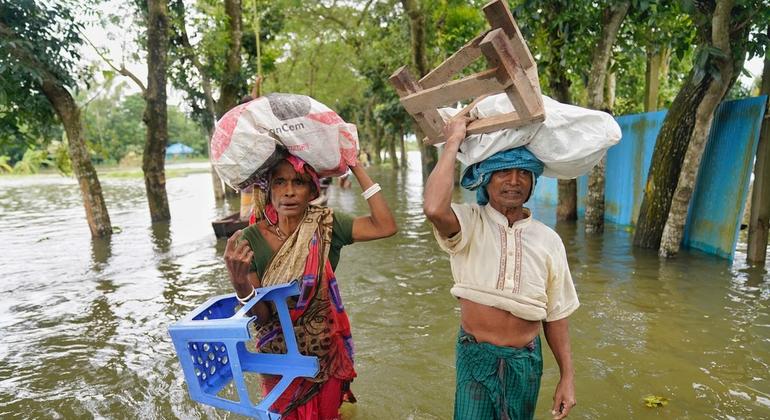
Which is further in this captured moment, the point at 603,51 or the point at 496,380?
the point at 603,51

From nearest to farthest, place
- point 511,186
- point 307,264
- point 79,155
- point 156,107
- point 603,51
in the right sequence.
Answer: point 511,186, point 307,264, point 603,51, point 79,155, point 156,107

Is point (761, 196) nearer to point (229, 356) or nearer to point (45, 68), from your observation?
point (229, 356)

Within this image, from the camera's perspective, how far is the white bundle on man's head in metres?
1.73

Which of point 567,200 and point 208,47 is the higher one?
point 208,47

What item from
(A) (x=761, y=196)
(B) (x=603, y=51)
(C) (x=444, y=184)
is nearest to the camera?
(C) (x=444, y=184)

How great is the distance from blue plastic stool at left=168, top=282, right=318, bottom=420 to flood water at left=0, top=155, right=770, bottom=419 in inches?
64.3

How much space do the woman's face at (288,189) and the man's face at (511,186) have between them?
755 mm

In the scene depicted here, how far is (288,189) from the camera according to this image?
1.98m

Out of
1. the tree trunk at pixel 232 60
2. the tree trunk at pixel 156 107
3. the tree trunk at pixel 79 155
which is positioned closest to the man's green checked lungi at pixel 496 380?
the tree trunk at pixel 79 155

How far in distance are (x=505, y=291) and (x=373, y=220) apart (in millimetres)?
628

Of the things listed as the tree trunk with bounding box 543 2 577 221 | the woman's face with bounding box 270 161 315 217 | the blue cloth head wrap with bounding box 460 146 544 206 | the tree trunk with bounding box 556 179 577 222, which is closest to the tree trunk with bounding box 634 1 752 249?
the tree trunk with bounding box 543 2 577 221

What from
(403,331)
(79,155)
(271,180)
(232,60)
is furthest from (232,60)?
(271,180)

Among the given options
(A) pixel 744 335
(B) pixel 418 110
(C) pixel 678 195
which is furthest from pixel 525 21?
(B) pixel 418 110

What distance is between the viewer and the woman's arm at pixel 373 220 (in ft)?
6.81
